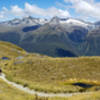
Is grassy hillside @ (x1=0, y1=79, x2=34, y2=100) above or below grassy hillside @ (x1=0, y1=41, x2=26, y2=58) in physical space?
below

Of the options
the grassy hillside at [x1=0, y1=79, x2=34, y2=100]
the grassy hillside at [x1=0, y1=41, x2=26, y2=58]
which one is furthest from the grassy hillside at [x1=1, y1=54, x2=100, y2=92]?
the grassy hillside at [x1=0, y1=41, x2=26, y2=58]

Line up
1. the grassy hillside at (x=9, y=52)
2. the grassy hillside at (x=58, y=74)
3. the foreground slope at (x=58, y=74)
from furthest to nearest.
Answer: the grassy hillside at (x=9, y=52), the grassy hillside at (x=58, y=74), the foreground slope at (x=58, y=74)

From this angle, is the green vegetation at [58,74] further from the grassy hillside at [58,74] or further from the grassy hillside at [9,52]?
the grassy hillside at [9,52]

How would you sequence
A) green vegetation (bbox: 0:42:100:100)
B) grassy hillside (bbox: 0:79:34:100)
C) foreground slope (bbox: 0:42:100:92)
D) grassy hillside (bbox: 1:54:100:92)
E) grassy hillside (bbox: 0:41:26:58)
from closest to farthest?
1. grassy hillside (bbox: 0:79:34:100)
2. green vegetation (bbox: 0:42:100:100)
3. foreground slope (bbox: 0:42:100:92)
4. grassy hillside (bbox: 1:54:100:92)
5. grassy hillside (bbox: 0:41:26:58)

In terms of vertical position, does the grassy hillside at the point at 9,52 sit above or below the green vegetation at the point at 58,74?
above

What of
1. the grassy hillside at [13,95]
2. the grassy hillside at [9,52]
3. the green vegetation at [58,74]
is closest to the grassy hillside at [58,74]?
the green vegetation at [58,74]

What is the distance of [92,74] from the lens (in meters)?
50.9

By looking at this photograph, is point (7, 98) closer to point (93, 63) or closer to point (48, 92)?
point (48, 92)

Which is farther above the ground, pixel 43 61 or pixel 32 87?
pixel 43 61

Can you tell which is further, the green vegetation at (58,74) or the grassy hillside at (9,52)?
the grassy hillside at (9,52)

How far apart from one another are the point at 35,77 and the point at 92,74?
1759 cm

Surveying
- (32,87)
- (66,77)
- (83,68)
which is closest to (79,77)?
(66,77)

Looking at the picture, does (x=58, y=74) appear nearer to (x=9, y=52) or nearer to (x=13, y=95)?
(x=13, y=95)

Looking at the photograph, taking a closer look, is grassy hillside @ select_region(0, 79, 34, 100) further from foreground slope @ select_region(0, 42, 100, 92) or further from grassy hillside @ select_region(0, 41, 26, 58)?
grassy hillside @ select_region(0, 41, 26, 58)
